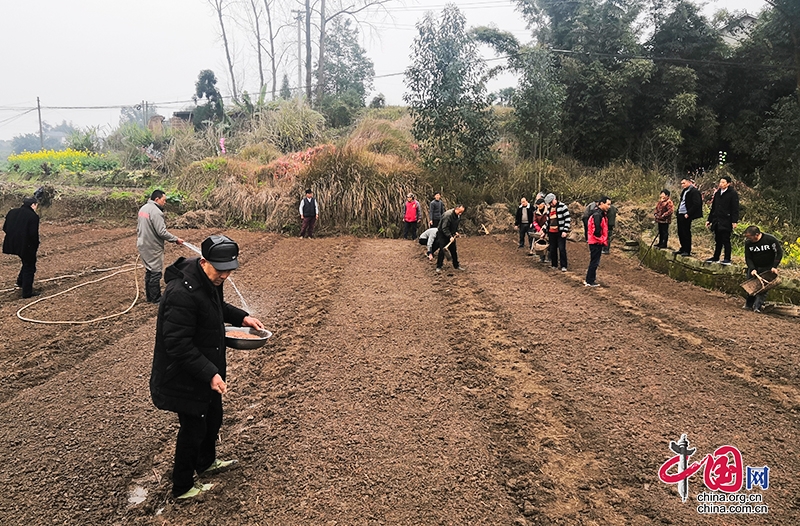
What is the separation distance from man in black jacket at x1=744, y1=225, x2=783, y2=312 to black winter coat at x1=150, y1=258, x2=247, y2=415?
23.7ft

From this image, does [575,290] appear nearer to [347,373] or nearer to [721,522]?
[347,373]

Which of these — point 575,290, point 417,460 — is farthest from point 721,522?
point 575,290

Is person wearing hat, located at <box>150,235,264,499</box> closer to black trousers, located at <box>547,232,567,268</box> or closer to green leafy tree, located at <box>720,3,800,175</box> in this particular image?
black trousers, located at <box>547,232,567,268</box>

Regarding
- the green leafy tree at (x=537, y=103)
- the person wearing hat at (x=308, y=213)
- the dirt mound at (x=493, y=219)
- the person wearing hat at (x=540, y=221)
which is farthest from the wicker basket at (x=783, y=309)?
the green leafy tree at (x=537, y=103)

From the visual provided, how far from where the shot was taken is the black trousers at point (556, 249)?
32.1 ft

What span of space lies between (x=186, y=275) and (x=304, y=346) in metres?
2.92

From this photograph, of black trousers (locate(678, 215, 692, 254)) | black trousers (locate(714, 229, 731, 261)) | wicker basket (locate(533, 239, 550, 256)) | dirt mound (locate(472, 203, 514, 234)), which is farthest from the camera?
dirt mound (locate(472, 203, 514, 234))

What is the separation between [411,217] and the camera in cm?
1352

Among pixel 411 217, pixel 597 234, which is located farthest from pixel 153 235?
pixel 411 217

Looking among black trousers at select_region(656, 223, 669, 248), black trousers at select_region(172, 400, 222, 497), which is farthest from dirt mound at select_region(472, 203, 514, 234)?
black trousers at select_region(172, 400, 222, 497)

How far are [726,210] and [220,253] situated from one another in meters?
8.27

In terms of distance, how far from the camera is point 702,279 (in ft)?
27.6

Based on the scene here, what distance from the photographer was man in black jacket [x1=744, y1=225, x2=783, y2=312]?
22.5 ft

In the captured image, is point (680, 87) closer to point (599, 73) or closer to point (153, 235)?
point (599, 73)
